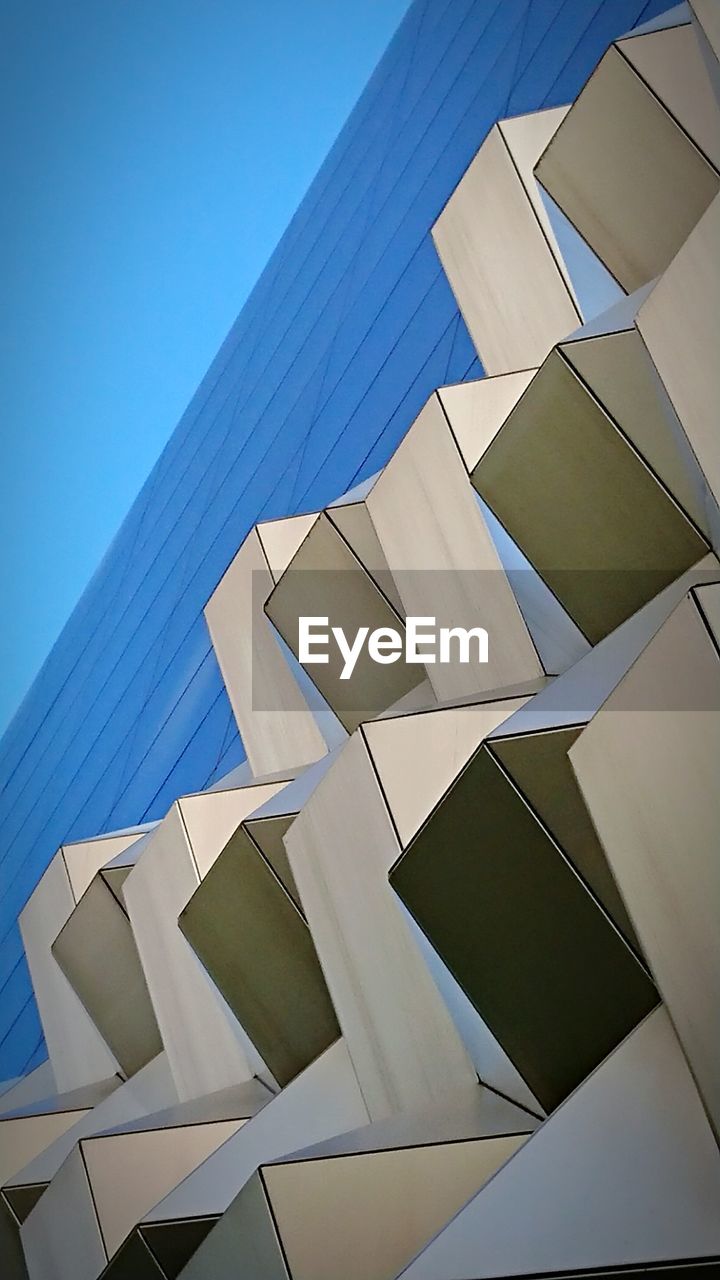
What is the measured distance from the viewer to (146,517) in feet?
29.3

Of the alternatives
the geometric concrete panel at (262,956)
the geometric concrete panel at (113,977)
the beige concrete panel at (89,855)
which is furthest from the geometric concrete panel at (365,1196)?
the beige concrete panel at (89,855)

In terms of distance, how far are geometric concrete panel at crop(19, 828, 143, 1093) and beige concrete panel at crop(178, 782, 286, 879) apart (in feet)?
4.98

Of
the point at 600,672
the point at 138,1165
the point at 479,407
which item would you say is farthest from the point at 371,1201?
the point at 479,407

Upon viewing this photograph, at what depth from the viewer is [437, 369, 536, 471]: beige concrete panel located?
319 centimetres

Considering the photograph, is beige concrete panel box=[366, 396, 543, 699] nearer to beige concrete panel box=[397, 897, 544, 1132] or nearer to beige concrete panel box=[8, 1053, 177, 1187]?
beige concrete panel box=[397, 897, 544, 1132]

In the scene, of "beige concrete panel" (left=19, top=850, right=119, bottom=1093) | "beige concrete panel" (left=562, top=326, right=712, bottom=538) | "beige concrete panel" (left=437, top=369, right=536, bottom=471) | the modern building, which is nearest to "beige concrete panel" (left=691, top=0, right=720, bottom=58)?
the modern building

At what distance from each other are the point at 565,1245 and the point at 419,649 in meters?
1.96

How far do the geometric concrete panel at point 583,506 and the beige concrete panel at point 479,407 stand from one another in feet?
1.14

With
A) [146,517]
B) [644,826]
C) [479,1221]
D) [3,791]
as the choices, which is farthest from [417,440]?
[3,791]

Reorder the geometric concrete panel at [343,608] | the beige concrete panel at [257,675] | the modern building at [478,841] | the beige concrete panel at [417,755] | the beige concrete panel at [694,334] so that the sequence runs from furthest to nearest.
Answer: the beige concrete panel at [257,675] < the geometric concrete panel at [343,608] < the beige concrete panel at [417,755] < the beige concrete panel at [694,334] < the modern building at [478,841]

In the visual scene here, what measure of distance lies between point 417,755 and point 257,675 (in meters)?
2.15

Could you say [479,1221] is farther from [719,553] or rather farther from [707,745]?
[719,553]

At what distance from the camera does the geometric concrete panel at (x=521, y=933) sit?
1.99 meters

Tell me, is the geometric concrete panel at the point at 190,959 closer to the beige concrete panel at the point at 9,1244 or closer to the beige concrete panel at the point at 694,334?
the beige concrete panel at the point at 9,1244
